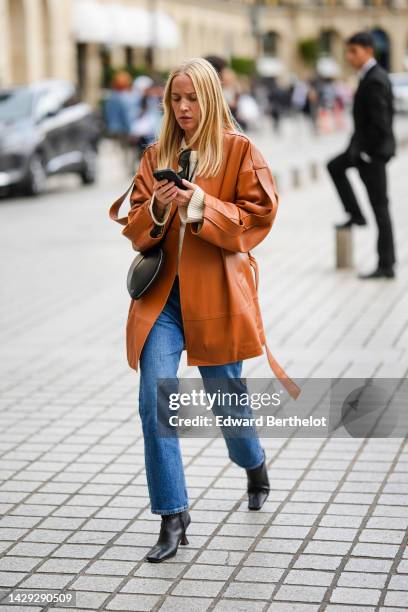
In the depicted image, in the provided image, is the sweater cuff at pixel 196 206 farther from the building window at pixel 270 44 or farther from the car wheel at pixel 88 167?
the building window at pixel 270 44

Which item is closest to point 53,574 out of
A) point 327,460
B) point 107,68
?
point 327,460

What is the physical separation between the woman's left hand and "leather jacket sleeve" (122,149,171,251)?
14 cm

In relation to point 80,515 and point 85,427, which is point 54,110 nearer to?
point 85,427

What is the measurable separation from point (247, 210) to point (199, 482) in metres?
1.44

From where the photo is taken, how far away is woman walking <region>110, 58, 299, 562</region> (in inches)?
180

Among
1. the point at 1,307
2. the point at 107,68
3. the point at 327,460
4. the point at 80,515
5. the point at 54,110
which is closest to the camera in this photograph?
the point at 80,515

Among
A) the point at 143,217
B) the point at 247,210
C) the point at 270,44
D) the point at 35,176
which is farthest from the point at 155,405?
the point at 270,44

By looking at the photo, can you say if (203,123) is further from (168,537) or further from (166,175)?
(168,537)

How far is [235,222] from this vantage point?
455 centimetres

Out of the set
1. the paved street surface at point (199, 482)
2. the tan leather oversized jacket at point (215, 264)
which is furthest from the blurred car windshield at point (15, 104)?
the tan leather oversized jacket at point (215, 264)

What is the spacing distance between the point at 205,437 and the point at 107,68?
47.2 metres

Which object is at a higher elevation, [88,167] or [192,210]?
[192,210]

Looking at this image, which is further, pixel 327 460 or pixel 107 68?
pixel 107 68

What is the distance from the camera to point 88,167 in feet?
73.2
